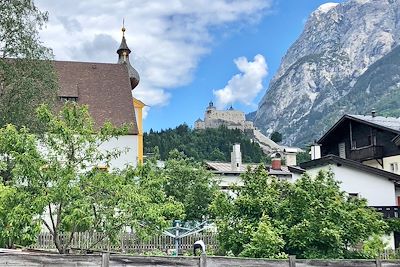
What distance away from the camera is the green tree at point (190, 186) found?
27453mm

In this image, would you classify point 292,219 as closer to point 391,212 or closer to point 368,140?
point 391,212

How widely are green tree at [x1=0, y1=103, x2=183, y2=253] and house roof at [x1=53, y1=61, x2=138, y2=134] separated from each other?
1752 cm

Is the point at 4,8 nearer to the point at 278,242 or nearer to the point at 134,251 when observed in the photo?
the point at 134,251

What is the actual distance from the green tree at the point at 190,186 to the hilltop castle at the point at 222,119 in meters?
131

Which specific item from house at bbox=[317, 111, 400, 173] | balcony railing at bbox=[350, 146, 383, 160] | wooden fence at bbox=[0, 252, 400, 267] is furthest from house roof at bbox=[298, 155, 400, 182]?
wooden fence at bbox=[0, 252, 400, 267]

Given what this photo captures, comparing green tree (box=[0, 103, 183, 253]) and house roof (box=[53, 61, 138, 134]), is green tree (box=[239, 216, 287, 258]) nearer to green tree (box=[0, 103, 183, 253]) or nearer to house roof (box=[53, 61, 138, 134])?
green tree (box=[0, 103, 183, 253])

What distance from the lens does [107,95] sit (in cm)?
3609

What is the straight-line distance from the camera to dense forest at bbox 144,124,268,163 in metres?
87.7

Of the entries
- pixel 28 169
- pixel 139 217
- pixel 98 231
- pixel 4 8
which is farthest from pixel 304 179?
pixel 4 8

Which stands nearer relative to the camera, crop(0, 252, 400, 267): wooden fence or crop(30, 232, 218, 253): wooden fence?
crop(0, 252, 400, 267): wooden fence

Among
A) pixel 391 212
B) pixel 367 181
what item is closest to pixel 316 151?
pixel 367 181

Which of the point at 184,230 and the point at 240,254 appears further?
the point at 184,230

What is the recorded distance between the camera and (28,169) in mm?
14039

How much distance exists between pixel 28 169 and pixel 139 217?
9.75 feet
